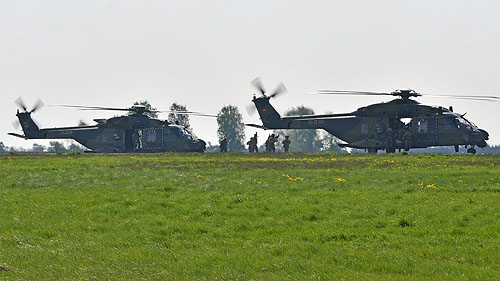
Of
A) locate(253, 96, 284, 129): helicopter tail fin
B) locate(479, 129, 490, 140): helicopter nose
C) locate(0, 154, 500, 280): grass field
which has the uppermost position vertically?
locate(253, 96, 284, 129): helicopter tail fin

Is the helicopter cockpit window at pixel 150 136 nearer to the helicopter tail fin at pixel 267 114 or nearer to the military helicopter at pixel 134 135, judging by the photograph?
the military helicopter at pixel 134 135

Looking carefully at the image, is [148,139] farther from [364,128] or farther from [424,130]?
[424,130]

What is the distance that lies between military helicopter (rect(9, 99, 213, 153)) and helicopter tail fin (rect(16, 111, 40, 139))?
8.50 feet

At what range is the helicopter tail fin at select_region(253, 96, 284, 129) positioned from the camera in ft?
211

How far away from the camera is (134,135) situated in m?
68.4

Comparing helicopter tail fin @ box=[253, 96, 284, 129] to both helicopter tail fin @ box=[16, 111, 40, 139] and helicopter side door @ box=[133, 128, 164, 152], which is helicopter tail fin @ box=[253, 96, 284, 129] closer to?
helicopter side door @ box=[133, 128, 164, 152]

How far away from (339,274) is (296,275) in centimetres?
78

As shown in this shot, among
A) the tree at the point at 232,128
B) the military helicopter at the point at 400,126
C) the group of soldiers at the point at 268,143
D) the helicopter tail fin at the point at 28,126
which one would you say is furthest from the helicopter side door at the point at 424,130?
the tree at the point at 232,128

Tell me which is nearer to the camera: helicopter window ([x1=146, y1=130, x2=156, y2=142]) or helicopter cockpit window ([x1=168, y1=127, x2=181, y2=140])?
helicopter cockpit window ([x1=168, y1=127, x2=181, y2=140])

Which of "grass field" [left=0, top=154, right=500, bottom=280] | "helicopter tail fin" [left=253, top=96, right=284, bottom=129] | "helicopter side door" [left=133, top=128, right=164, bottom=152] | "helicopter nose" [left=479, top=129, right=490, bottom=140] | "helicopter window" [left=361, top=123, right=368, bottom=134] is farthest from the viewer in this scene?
"helicopter side door" [left=133, top=128, right=164, bottom=152]

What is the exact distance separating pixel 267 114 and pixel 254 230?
51.3 metres

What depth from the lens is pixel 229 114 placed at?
542ft

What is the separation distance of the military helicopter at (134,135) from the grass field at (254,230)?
1613 inches

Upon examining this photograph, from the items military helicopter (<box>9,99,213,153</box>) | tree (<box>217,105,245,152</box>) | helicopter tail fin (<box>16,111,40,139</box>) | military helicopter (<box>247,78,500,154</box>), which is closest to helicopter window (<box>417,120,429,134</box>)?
military helicopter (<box>247,78,500,154</box>)
